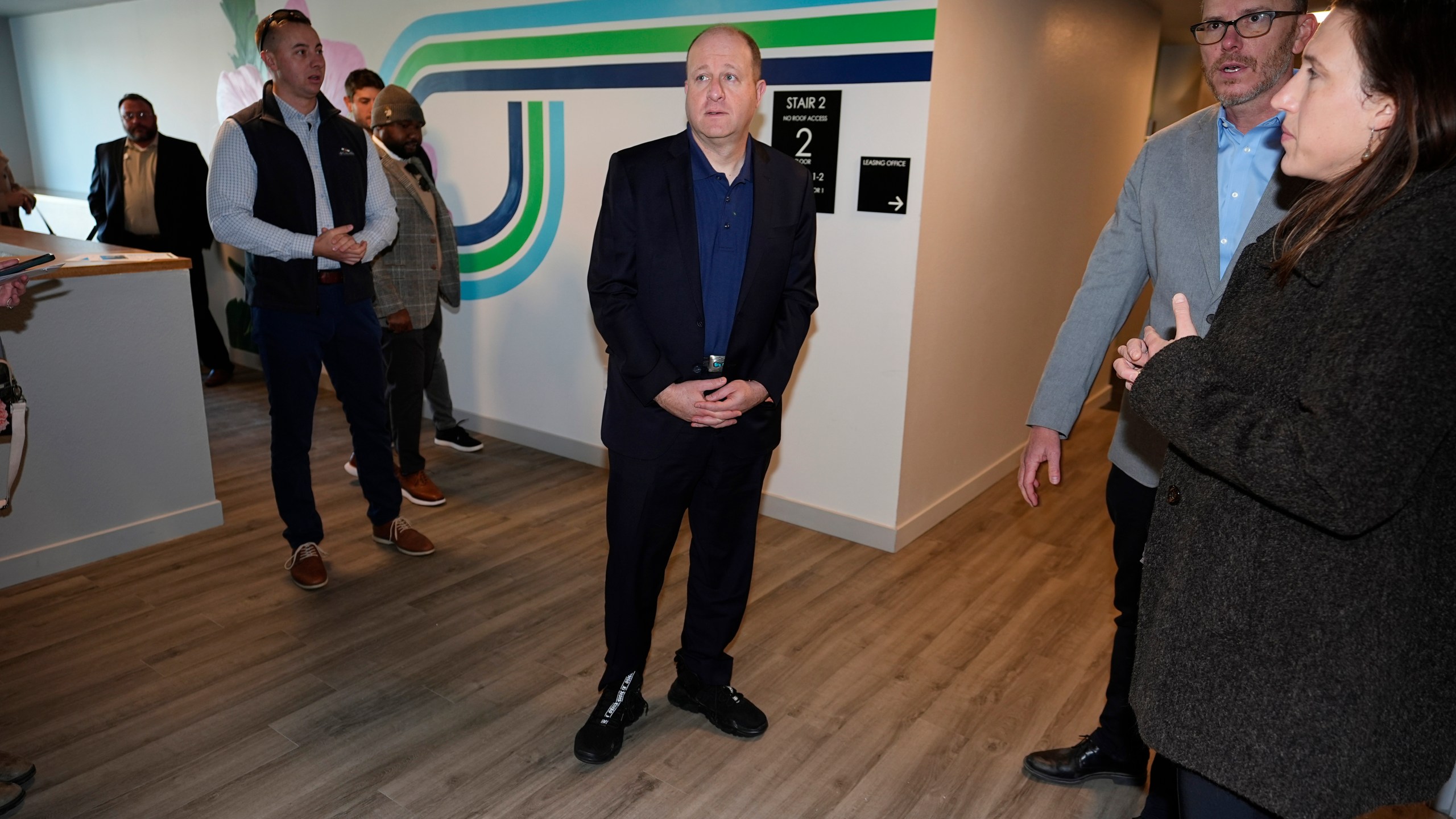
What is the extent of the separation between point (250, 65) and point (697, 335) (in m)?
4.79

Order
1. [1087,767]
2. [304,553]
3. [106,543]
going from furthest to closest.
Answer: [106,543] → [304,553] → [1087,767]

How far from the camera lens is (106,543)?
11.0 ft

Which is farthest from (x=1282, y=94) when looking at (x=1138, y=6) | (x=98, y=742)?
(x=1138, y=6)

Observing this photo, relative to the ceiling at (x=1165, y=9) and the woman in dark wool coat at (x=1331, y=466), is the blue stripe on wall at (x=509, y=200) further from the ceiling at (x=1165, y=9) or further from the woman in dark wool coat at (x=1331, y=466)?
the woman in dark wool coat at (x=1331, y=466)

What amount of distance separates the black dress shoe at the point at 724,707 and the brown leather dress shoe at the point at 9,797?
1.54m

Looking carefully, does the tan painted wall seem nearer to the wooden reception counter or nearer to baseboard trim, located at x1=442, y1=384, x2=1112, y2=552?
baseboard trim, located at x1=442, y1=384, x2=1112, y2=552

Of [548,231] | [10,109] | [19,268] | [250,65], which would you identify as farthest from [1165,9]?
[10,109]

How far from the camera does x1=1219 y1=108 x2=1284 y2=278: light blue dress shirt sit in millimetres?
1777

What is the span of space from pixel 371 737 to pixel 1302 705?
2097mm

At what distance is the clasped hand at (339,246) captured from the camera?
9.43ft

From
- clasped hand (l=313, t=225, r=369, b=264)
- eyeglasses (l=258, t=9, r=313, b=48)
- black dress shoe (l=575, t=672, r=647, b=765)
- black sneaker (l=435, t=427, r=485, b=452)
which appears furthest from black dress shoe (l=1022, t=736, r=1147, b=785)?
black sneaker (l=435, t=427, r=485, b=452)

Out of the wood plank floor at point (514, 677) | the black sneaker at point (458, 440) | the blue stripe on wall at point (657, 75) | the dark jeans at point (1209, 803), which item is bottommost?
the wood plank floor at point (514, 677)

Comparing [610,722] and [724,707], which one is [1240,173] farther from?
[610,722]

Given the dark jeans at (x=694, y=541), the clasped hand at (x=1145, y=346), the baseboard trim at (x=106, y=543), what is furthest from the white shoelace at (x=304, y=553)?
the clasped hand at (x=1145, y=346)
